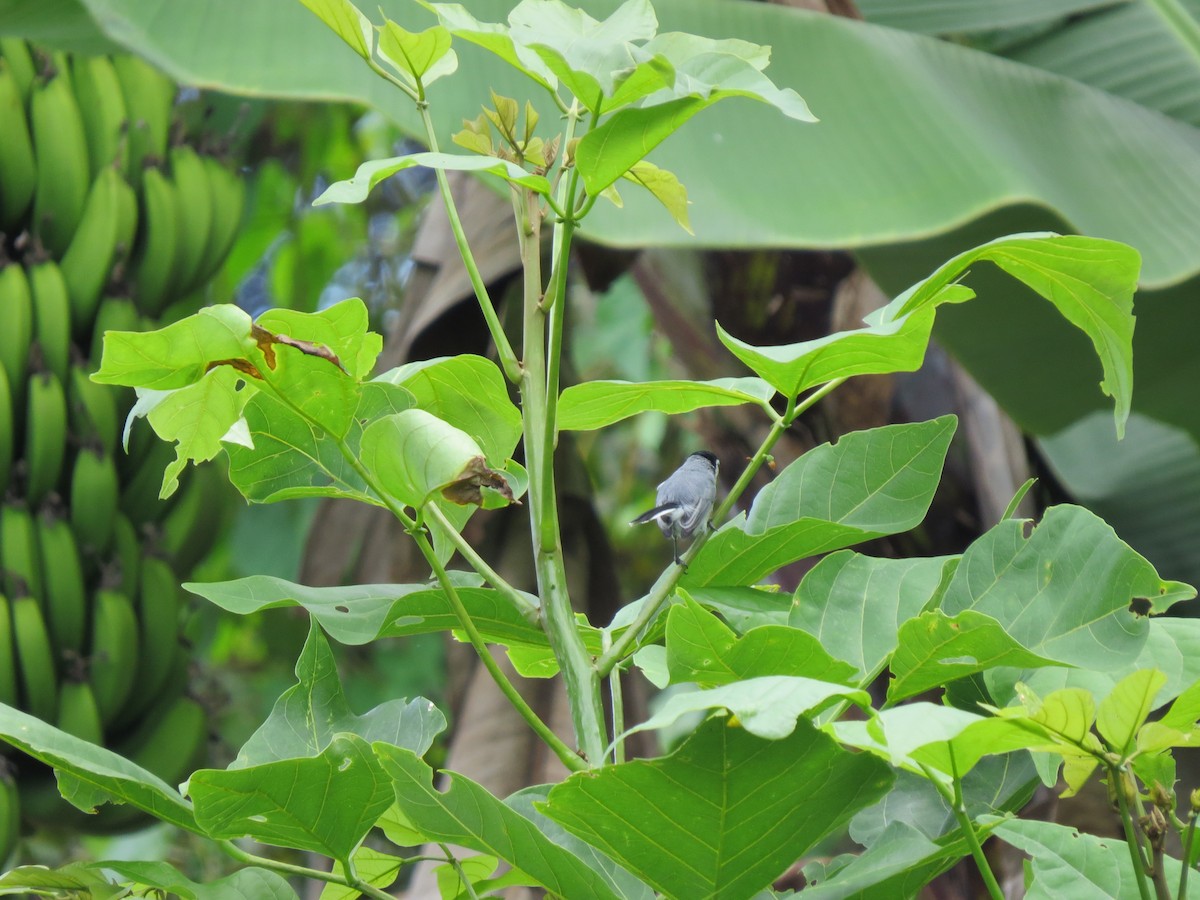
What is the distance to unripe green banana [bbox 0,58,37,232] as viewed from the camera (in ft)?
5.52

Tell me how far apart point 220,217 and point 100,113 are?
0.24m

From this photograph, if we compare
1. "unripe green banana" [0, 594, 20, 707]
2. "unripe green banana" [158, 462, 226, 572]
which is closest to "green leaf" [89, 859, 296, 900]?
"unripe green banana" [0, 594, 20, 707]

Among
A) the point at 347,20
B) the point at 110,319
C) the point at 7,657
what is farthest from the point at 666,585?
the point at 110,319

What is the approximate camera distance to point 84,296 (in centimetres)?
173

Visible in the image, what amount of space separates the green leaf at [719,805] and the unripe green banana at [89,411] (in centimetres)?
149

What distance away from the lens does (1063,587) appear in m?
0.42

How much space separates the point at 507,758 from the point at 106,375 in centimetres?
102

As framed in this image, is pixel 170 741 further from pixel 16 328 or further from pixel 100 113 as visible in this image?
pixel 100 113

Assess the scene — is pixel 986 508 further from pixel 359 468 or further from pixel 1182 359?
pixel 359 468

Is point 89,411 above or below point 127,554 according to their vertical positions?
above

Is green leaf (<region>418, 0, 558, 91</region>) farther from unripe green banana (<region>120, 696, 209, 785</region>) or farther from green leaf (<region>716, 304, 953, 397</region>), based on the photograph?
unripe green banana (<region>120, 696, 209, 785</region>)

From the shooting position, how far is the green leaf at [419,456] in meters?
0.37

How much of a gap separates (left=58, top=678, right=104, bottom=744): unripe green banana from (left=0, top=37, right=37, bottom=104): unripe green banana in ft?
2.92

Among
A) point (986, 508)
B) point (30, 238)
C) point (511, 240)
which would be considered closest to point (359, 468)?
point (511, 240)
